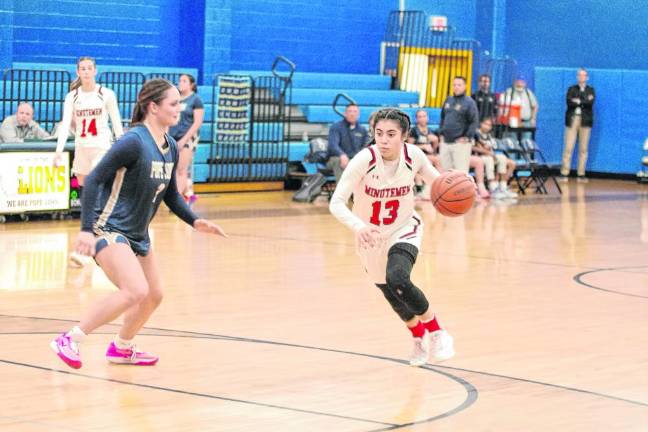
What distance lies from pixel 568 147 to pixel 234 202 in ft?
30.2

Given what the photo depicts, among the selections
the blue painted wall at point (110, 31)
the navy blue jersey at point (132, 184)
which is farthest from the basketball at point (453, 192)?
the blue painted wall at point (110, 31)

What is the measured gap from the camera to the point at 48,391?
267 inches

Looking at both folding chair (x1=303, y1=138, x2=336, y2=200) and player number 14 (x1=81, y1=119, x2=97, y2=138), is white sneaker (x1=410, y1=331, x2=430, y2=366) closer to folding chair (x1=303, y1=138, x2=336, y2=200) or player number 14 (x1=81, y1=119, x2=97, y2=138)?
player number 14 (x1=81, y1=119, x2=97, y2=138)

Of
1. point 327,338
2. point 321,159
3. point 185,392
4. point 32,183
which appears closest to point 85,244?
point 185,392

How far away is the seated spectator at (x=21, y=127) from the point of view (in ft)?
51.5

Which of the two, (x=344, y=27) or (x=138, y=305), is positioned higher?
(x=344, y=27)

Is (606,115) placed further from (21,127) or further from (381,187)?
(381,187)

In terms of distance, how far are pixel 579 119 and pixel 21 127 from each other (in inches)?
506

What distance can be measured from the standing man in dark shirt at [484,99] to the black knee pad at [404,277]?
15.5 m

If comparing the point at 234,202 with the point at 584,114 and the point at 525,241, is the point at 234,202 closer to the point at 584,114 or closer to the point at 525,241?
the point at 525,241


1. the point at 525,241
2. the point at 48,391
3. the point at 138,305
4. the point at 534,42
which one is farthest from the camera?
the point at 534,42

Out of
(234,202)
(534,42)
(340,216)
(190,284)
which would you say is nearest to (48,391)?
(340,216)

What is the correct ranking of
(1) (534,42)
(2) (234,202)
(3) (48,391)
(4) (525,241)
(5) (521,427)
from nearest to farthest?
(5) (521,427), (3) (48,391), (4) (525,241), (2) (234,202), (1) (534,42)

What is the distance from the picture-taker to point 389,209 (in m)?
7.79
